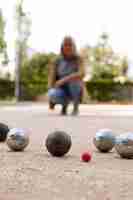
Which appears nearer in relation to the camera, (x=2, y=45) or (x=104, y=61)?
(x=2, y=45)

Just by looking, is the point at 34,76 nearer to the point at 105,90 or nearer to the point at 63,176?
the point at 105,90

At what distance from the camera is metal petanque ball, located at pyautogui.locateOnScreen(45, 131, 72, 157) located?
4.42 m

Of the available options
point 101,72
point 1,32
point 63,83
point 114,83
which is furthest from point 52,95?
point 101,72

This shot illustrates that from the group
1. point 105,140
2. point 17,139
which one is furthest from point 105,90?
point 17,139

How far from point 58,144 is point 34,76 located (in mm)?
49648

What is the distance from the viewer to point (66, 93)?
1262 centimetres

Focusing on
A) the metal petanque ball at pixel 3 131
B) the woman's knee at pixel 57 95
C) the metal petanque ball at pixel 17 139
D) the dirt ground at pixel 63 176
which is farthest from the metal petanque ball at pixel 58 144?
the woman's knee at pixel 57 95

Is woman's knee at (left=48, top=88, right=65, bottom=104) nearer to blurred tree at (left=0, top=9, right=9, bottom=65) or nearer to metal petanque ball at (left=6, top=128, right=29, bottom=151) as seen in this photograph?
metal petanque ball at (left=6, top=128, right=29, bottom=151)

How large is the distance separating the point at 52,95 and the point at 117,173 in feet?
29.0

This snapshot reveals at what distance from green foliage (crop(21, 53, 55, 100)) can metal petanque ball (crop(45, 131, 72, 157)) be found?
35.4 m

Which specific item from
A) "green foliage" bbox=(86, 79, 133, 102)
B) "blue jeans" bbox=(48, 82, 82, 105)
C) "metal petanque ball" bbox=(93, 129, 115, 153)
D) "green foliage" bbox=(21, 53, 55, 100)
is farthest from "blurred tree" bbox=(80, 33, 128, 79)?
"metal petanque ball" bbox=(93, 129, 115, 153)

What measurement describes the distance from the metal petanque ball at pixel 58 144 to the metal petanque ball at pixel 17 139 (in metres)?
0.36

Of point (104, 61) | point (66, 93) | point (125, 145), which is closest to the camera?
point (125, 145)

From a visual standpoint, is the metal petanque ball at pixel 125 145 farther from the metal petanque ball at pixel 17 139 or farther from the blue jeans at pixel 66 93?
the blue jeans at pixel 66 93
